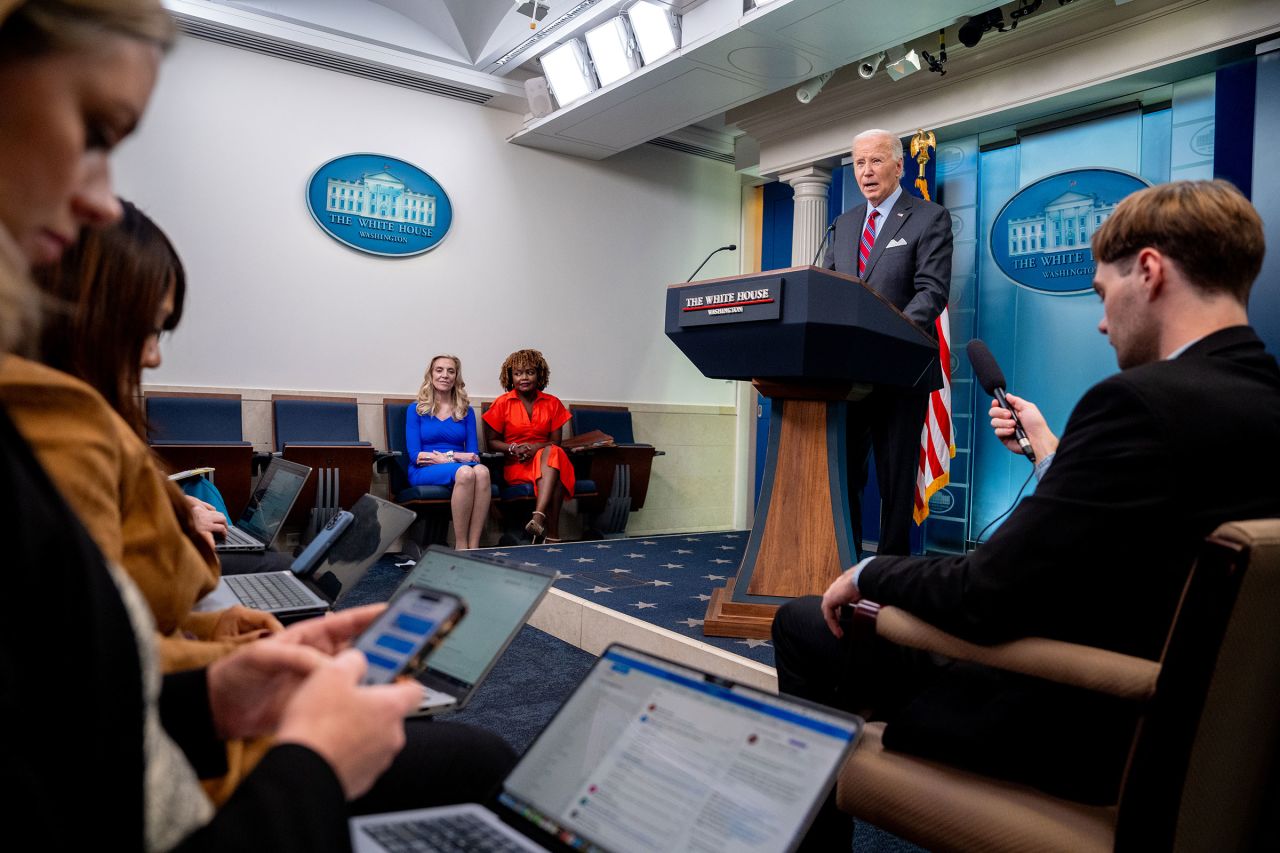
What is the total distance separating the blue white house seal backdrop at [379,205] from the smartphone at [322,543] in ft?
13.4

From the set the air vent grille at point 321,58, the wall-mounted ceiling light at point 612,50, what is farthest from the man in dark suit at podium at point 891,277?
the air vent grille at point 321,58

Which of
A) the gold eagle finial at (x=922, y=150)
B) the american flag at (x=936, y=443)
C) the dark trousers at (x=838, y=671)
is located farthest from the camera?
the gold eagle finial at (x=922, y=150)

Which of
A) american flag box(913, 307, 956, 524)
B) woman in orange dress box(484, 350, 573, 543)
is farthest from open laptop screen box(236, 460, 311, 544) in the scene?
american flag box(913, 307, 956, 524)

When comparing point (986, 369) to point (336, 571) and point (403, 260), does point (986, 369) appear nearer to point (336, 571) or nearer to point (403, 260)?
point (336, 571)

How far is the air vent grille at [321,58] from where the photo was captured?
484cm

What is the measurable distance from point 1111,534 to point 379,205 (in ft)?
17.0

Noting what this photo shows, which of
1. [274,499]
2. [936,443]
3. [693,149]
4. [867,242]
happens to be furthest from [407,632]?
[693,149]

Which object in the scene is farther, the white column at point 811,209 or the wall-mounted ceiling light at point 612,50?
the white column at point 811,209

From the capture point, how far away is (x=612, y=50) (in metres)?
5.00

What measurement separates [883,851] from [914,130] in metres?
4.22

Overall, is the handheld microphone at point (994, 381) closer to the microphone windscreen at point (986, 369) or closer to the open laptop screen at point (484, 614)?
the microphone windscreen at point (986, 369)

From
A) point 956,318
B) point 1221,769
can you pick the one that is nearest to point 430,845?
point 1221,769

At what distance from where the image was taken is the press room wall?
4926 millimetres

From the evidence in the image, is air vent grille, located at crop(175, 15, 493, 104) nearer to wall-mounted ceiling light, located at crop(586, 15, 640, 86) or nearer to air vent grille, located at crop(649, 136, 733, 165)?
wall-mounted ceiling light, located at crop(586, 15, 640, 86)
